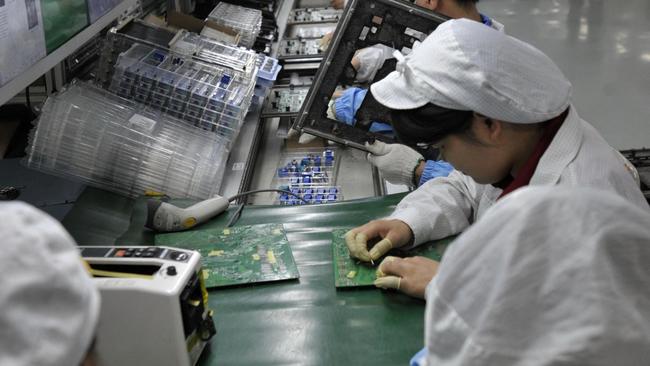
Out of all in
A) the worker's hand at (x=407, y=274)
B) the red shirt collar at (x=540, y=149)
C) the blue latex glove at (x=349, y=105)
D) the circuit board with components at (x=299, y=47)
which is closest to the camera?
the red shirt collar at (x=540, y=149)

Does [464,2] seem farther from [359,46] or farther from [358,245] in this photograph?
[358,245]

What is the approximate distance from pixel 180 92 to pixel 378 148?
32.2 inches

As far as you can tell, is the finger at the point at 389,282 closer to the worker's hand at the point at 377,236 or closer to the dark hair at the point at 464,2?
the worker's hand at the point at 377,236

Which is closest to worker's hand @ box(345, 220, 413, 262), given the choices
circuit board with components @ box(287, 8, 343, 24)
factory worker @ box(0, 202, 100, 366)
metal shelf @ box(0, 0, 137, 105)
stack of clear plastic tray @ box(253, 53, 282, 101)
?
metal shelf @ box(0, 0, 137, 105)

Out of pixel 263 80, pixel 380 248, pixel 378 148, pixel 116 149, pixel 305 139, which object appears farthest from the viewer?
pixel 263 80

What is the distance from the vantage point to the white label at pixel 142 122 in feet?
7.37

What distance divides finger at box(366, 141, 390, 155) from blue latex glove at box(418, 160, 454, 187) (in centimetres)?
16

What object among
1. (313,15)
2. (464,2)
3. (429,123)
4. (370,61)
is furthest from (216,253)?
(313,15)

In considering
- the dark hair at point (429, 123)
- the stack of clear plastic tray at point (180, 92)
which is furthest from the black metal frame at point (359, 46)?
the dark hair at point (429, 123)

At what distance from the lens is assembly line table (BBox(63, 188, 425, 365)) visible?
4.82ft

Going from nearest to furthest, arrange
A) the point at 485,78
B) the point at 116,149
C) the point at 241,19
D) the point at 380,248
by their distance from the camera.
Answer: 1. the point at 485,78
2. the point at 380,248
3. the point at 116,149
4. the point at 241,19

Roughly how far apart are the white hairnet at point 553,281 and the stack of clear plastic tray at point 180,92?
1.78m

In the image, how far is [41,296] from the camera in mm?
610

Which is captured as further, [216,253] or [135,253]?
[216,253]
